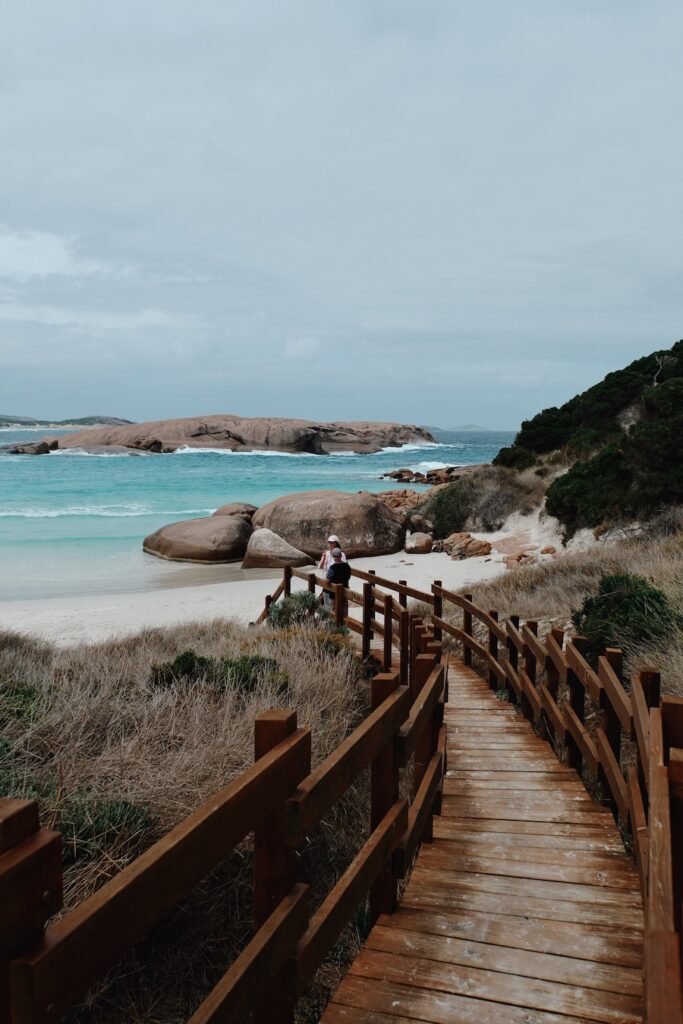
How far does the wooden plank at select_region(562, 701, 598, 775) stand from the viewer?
198 inches

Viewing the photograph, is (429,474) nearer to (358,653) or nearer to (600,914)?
(358,653)

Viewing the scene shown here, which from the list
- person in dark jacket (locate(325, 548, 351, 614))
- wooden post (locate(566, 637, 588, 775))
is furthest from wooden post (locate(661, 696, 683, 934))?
person in dark jacket (locate(325, 548, 351, 614))

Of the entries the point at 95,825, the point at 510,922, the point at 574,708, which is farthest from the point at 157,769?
the point at 574,708

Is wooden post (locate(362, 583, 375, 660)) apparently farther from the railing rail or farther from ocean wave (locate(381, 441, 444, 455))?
ocean wave (locate(381, 441, 444, 455))

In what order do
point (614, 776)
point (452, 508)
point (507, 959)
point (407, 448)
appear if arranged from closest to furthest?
point (507, 959)
point (614, 776)
point (452, 508)
point (407, 448)

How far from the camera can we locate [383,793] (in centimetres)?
Result: 338

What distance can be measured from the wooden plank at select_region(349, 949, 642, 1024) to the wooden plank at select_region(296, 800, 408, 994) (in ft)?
0.98

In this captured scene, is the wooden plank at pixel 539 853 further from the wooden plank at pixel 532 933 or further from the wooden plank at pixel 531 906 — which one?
the wooden plank at pixel 532 933

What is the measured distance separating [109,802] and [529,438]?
25.3 metres

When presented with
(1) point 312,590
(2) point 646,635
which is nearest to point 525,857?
(2) point 646,635

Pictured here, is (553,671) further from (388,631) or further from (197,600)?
(197,600)

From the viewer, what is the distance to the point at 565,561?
45.8 ft

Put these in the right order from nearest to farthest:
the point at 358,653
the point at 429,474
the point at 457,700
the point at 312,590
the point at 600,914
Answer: the point at 600,914 < the point at 457,700 < the point at 358,653 < the point at 312,590 < the point at 429,474

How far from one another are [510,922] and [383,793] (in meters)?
0.82
